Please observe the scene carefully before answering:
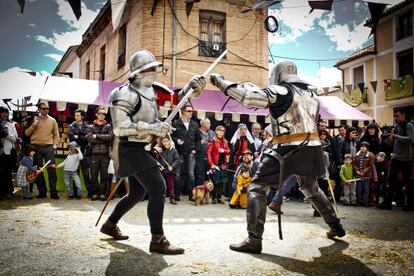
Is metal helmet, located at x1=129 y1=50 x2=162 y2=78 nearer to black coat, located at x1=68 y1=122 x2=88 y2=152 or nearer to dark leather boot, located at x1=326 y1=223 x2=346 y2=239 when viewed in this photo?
dark leather boot, located at x1=326 y1=223 x2=346 y2=239

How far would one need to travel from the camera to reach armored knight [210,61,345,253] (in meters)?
3.30

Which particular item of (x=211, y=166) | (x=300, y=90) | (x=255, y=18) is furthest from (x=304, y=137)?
(x=255, y=18)

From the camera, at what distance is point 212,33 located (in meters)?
13.0

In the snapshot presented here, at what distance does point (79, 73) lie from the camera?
69.8 ft

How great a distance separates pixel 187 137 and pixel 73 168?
2.61 metres

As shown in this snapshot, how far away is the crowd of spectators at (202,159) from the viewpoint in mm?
6898

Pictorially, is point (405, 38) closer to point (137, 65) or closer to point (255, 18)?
point (255, 18)

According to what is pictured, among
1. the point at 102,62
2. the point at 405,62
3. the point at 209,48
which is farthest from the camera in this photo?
the point at 405,62

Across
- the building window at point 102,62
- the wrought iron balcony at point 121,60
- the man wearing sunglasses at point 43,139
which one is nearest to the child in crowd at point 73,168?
the man wearing sunglasses at point 43,139

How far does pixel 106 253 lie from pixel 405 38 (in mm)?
22267

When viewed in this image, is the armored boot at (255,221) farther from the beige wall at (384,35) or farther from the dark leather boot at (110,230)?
the beige wall at (384,35)

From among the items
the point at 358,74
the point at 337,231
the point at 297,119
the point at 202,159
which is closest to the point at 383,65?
the point at 358,74

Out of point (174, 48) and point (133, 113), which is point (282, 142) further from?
point (174, 48)

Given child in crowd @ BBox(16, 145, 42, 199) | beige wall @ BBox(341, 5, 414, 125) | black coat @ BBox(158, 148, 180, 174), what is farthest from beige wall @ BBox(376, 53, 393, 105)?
child in crowd @ BBox(16, 145, 42, 199)
